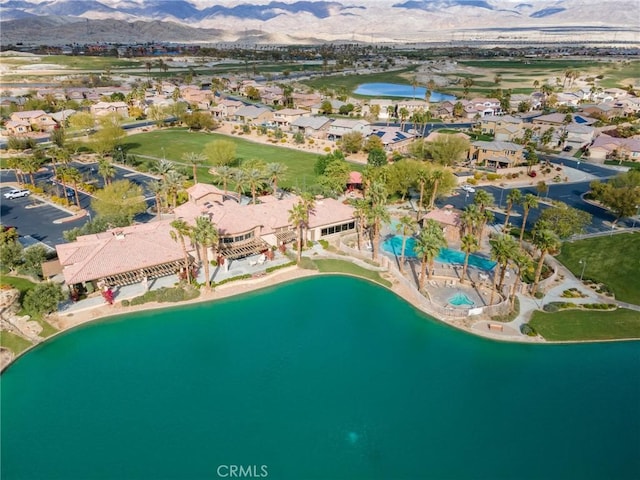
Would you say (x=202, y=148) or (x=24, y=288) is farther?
(x=202, y=148)

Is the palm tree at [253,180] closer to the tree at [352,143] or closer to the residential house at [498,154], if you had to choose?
the tree at [352,143]

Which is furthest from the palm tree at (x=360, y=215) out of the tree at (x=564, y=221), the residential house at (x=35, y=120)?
the residential house at (x=35, y=120)

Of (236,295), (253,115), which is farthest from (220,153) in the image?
(253,115)

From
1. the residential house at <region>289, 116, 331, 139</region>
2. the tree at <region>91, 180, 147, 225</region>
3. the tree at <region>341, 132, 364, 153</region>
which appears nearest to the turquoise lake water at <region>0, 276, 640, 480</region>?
the tree at <region>91, 180, 147, 225</region>

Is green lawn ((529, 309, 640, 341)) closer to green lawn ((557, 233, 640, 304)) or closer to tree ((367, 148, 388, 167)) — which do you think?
green lawn ((557, 233, 640, 304))

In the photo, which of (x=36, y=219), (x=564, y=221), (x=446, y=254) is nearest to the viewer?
(x=564, y=221)

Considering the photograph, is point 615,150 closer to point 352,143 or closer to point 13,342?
point 352,143

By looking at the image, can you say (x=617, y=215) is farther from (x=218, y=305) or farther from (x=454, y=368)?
(x=218, y=305)
